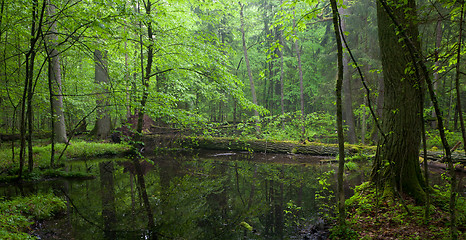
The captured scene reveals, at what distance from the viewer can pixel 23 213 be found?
159 inches

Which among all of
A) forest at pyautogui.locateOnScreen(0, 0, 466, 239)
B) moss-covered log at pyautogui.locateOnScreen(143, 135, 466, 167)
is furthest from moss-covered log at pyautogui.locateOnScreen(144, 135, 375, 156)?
forest at pyautogui.locateOnScreen(0, 0, 466, 239)

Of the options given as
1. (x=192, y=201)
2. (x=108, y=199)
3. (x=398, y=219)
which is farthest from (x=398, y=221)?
(x=108, y=199)

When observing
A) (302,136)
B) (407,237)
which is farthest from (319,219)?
(302,136)

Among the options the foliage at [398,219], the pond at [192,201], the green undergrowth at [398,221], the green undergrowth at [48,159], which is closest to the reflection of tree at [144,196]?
the pond at [192,201]

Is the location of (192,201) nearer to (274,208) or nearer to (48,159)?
(274,208)

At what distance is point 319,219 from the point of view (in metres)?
4.07

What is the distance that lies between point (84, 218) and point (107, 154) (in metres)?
7.70

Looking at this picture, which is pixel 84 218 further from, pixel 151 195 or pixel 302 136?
pixel 302 136

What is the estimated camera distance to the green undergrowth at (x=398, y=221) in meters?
2.87

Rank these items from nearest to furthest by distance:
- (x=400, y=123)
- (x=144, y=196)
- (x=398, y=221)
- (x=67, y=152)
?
(x=398, y=221) < (x=400, y=123) < (x=144, y=196) < (x=67, y=152)

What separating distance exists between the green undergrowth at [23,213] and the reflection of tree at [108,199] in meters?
0.82

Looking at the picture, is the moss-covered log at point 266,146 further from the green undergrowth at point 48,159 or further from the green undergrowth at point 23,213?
the green undergrowth at point 23,213

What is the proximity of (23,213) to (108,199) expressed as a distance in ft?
4.94

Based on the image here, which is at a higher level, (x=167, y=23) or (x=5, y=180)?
(x=167, y=23)
